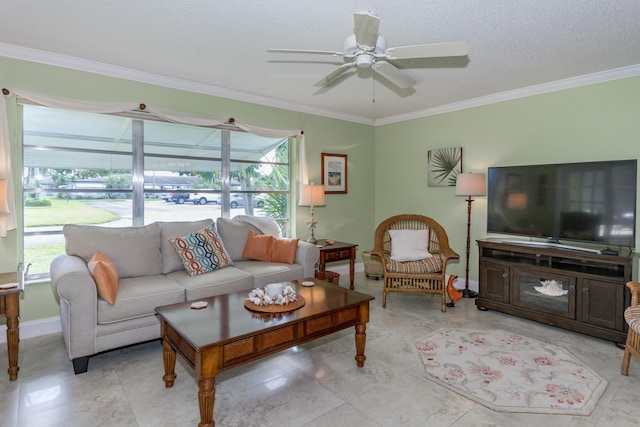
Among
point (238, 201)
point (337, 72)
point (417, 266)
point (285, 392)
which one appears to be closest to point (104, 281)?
point (285, 392)

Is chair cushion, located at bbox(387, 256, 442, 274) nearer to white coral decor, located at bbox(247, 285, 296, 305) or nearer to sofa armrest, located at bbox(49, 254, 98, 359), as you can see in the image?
white coral decor, located at bbox(247, 285, 296, 305)

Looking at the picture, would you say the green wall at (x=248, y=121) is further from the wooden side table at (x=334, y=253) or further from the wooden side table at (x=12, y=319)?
the wooden side table at (x=12, y=319)

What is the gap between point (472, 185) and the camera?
4145mm

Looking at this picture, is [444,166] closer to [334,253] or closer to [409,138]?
[409,138]

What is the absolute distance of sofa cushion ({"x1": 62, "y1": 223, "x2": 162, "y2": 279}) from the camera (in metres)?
3.03

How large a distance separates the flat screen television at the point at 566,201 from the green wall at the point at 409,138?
0.35 meters

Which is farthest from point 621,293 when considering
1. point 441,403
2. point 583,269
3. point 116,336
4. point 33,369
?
point 33,369

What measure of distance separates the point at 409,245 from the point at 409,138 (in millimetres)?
1892

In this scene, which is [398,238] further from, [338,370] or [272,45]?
[272,45]

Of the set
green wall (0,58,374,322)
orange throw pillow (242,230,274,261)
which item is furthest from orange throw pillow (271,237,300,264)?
green wall (0,58,374,322)

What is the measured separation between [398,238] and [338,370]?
6.99 ft

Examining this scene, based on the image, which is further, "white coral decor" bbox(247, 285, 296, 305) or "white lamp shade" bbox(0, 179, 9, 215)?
"white lamp shade" bbox(0, 179, 9, 215)

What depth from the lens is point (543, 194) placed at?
3.67 metres

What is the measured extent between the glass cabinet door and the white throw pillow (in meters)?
0.96
